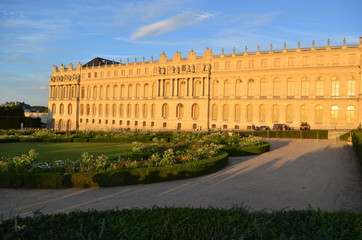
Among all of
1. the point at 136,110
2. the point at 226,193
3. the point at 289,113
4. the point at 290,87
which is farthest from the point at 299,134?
the point at 136,110

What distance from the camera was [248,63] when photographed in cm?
5528

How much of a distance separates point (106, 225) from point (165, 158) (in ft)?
30.4

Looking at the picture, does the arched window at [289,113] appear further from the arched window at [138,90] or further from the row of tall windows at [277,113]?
the arched window at [138,90]

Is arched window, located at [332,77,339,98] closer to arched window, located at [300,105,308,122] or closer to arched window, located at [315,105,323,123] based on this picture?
arched window, located at [315,105,323,123]

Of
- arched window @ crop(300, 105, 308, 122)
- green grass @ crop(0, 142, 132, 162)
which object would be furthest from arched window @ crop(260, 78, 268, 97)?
green grass @ crop(0, 142, 132, 162)

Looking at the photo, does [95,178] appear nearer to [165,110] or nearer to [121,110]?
[165,110]

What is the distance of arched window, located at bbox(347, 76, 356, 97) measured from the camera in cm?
4716

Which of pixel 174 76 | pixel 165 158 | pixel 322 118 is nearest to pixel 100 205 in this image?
pixel 165 158

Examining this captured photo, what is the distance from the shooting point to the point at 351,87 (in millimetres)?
47344

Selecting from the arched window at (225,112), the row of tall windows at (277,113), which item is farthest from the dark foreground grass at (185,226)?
the arched window at (225,112)

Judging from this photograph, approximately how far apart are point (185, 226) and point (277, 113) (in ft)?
163

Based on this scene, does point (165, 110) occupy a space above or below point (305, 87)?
below

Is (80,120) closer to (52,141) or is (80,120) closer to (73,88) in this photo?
(73,88)

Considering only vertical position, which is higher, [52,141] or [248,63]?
[248,63]
